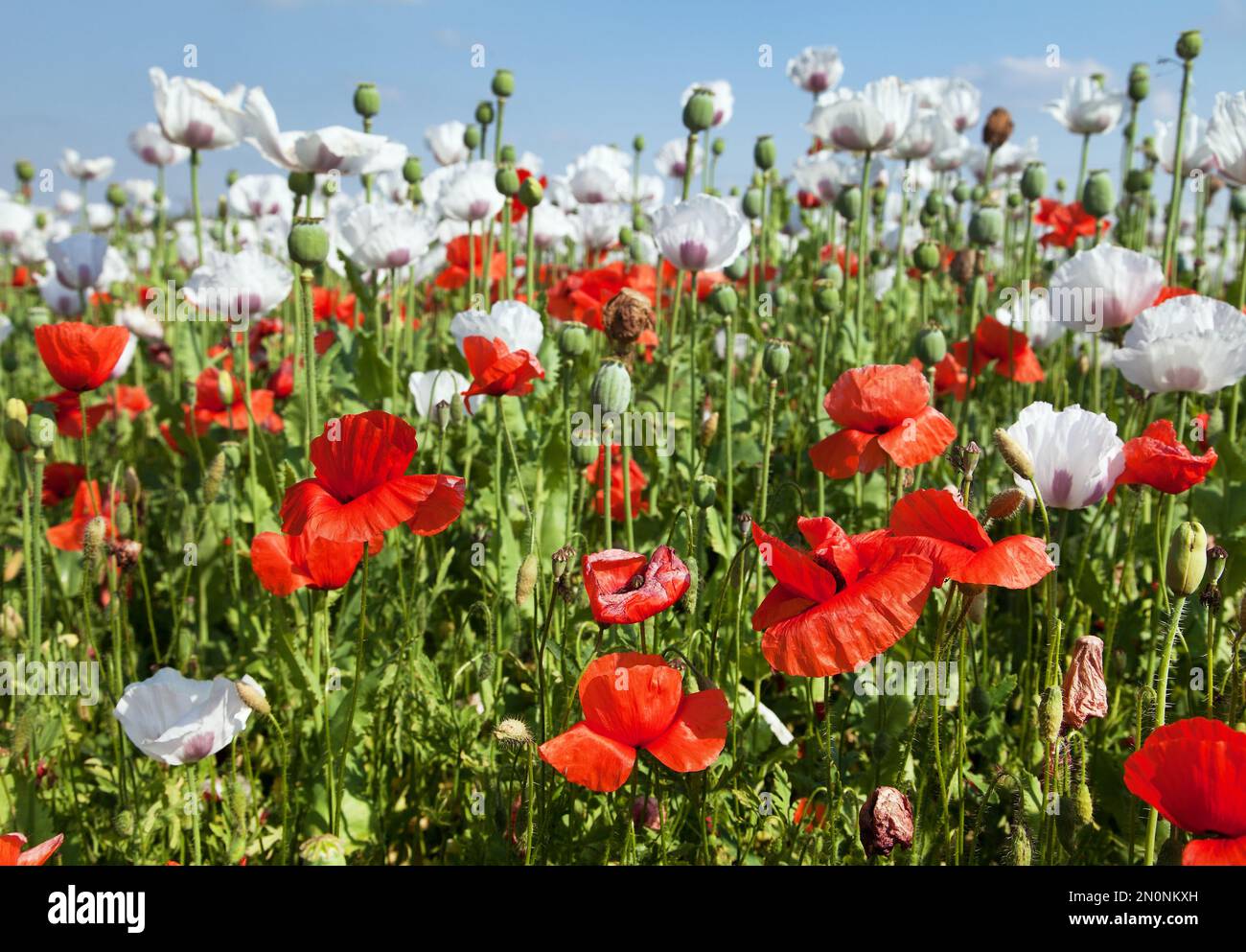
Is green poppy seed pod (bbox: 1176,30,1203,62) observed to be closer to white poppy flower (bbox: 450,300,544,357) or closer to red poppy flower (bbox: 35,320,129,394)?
white poppy flower (bbox: 450,300,544,357)

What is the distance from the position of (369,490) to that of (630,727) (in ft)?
1.44

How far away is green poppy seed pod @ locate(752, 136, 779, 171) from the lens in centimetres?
349

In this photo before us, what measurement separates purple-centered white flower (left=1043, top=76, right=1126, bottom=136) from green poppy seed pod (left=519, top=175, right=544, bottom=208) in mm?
1984

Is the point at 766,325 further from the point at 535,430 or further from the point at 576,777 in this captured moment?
the point at 576,777

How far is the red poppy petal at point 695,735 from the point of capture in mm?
1099

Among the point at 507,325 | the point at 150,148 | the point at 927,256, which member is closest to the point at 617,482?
the point at 507,325

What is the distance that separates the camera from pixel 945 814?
137 cm

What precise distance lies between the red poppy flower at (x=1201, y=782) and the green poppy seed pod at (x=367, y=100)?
2.26m

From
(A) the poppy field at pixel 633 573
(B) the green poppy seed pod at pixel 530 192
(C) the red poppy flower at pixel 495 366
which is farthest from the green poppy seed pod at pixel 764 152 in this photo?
(C) the red poppy flower at pixel 495 366

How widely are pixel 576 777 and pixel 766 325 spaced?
3.40 m

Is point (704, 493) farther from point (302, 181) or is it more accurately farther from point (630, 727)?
point (302, 181)

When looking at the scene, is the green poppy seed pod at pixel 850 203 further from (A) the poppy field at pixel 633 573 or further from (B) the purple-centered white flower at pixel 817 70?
(B) the purple-centered white flower at pixel 817 70

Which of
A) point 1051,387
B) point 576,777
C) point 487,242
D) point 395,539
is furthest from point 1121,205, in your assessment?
point 576,777

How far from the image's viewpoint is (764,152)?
3508 millimetres
